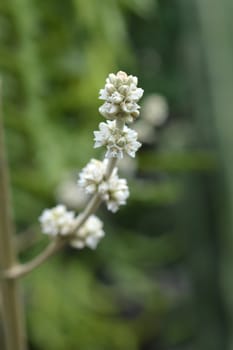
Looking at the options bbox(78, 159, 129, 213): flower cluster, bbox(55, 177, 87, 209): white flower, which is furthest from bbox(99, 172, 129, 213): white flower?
bbox(55, 177, 87, 209): white flower

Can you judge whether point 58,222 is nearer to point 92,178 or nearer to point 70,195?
point 92,178

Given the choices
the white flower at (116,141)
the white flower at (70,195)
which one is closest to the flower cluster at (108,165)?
the white flower at (116,141)

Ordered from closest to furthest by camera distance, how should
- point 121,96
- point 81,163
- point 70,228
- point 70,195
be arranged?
point 121,96
point 70,228
point 70,195
point 81,163

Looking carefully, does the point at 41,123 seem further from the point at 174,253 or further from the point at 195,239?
the point at 174,253

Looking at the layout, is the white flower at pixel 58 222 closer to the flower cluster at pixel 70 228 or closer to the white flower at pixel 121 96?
the flower cluster at pixel 70 228

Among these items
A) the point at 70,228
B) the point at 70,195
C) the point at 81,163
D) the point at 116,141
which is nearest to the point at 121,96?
the point at 116,141

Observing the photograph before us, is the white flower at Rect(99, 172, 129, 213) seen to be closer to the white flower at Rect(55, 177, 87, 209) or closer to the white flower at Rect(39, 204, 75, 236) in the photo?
the white flower at Rect(39, 204, 75, 236)

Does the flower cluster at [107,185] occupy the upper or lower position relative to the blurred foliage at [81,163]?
lower
